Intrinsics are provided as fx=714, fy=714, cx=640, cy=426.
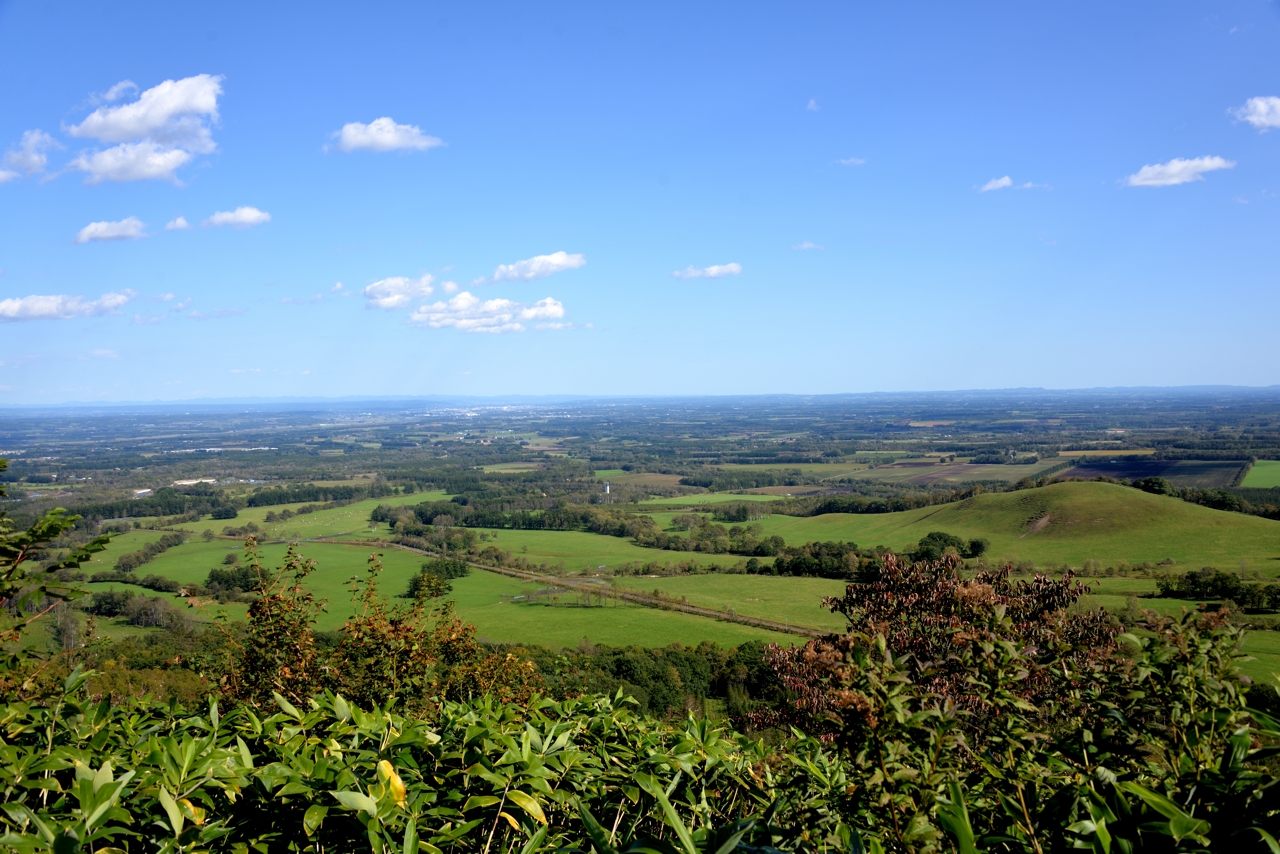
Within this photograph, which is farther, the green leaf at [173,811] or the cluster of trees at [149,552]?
the cluster of trees at [149,552]

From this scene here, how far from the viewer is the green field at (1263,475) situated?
72394 millimetres

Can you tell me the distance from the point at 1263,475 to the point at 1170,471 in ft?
28.9

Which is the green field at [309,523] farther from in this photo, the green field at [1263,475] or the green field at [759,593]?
the green field at [1263,475]

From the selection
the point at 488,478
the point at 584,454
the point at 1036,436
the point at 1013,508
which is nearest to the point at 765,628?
the point at 1013,508

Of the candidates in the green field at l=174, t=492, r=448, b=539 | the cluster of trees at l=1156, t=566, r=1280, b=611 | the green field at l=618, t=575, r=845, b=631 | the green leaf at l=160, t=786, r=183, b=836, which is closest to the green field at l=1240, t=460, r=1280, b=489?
the cluster of trees at l=1156, t=566, r=1280, b=611

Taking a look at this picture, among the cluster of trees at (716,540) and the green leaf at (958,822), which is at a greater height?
the green leaf at (958,822)

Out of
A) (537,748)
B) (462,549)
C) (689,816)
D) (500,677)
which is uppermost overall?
(537,748)

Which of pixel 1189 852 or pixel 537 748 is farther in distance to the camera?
pixel 537 748

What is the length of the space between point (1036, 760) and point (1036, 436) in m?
179

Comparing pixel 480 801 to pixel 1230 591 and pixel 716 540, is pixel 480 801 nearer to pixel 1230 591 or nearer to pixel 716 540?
pixel 1230 591

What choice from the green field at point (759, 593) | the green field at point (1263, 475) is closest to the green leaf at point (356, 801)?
the green field at point (759, 593)

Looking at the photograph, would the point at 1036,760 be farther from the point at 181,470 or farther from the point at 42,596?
the point at 181,470

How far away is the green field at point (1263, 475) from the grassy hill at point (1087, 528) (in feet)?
83.1

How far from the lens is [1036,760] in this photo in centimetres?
301
